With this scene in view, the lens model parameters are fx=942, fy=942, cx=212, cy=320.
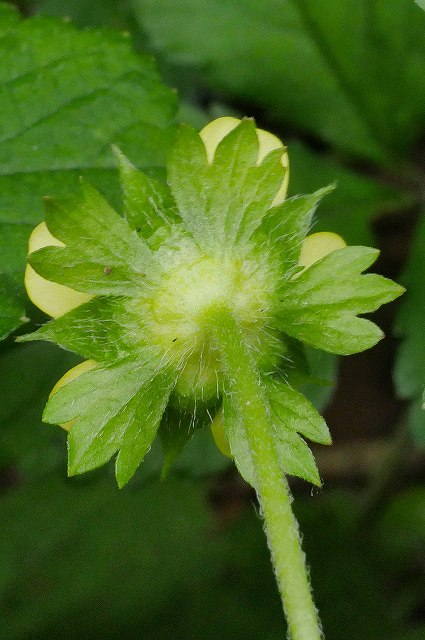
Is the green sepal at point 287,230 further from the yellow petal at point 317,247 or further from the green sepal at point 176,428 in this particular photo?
the green sepal at point 176,428

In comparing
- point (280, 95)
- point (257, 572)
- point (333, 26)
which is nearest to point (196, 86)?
point (280, 95)

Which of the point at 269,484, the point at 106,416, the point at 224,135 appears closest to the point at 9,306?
the point at 106,416

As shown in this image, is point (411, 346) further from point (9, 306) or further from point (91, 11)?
point (91, 11)

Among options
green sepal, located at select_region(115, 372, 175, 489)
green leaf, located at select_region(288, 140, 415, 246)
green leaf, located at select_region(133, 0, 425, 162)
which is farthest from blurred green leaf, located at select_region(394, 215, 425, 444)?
green sepal, located at select_region(115, 372, 175, 489)

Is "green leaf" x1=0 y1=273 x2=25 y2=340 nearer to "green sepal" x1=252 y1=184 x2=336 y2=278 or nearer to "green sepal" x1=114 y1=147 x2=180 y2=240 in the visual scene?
"green sepal" x1=114 y1=147 x2=180 y2=240

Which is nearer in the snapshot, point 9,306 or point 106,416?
point 106,416

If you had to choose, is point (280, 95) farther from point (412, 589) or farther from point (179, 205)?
point (412, 589)
